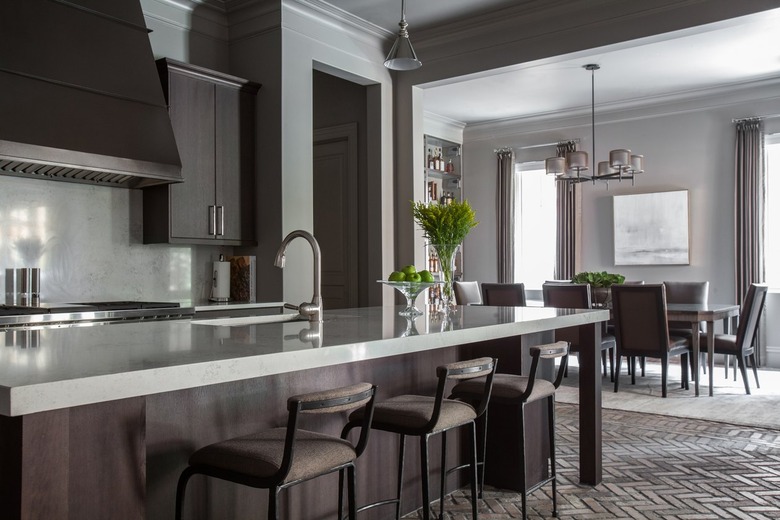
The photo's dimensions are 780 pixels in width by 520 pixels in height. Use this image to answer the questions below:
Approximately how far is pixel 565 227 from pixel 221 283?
4.91 meters

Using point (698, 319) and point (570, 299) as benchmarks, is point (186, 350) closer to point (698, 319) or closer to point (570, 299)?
point (570, 299)

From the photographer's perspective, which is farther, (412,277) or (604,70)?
(604,70)

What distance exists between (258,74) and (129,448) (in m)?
3.83

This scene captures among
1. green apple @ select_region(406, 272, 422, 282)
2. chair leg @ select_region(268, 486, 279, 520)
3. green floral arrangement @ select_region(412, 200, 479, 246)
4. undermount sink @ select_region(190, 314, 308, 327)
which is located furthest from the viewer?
green floral arrangement @ select_region(412, 200, 479, 246)

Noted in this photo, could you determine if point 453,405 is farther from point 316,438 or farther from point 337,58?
point 337,58

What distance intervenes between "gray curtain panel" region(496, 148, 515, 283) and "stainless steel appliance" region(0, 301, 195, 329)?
5.41 meters

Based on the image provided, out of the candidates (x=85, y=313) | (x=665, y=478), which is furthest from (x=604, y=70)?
(x=85, y=313)

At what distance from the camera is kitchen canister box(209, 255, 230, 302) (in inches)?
192

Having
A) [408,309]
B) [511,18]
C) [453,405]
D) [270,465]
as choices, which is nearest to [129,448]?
[270,465]

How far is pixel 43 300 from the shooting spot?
416cm

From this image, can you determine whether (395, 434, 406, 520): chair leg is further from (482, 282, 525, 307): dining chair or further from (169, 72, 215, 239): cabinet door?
(482, 282, 525, 307): dining chair

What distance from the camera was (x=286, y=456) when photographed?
1.72 metres

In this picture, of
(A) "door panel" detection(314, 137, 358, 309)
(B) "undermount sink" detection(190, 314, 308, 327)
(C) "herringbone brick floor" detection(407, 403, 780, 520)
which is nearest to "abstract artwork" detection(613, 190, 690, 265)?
(C) "herringbone brick floor" detection(407, 403, 780, 520)

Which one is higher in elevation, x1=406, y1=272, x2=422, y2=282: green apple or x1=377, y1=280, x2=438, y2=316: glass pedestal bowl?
x1=406, y1=272, x2=422, y2=282: green apple
